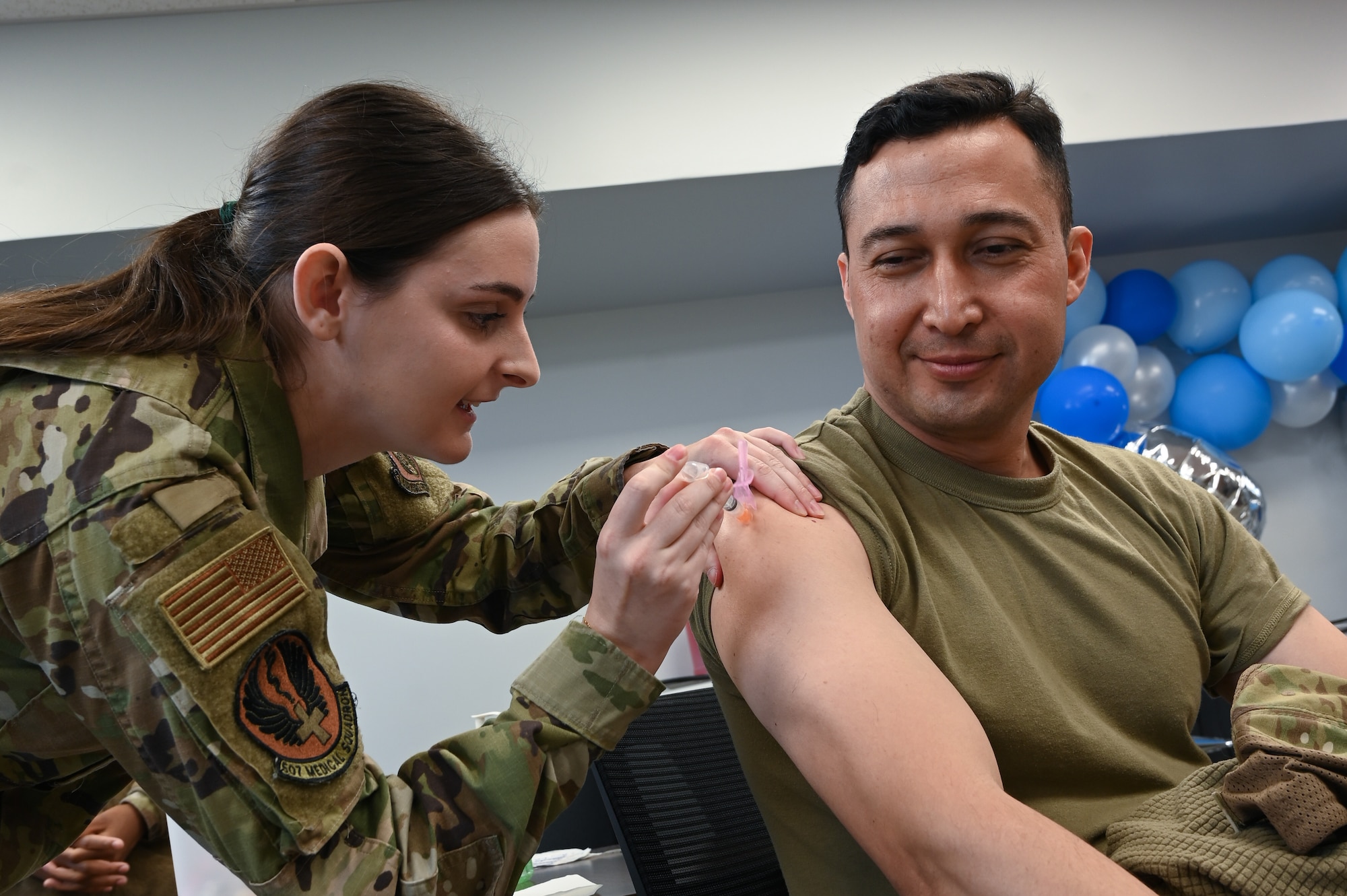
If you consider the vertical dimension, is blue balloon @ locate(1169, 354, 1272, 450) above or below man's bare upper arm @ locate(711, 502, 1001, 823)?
below

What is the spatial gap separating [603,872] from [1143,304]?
9.45ft

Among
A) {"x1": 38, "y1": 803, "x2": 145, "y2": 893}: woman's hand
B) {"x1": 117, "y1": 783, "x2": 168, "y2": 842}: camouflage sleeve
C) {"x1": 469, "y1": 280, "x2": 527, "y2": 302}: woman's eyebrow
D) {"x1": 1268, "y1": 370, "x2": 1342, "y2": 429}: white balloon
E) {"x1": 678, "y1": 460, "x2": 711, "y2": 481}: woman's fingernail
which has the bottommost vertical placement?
{"x1": 117, "y1": 783, "x2": 168, "y2": 842}: camouflage sleeve

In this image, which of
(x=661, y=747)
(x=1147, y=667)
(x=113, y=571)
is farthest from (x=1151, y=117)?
(x=113, y=571)

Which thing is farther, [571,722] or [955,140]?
[955,140]

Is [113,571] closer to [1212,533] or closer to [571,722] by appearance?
[571,722]

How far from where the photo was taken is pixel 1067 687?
3.85ft

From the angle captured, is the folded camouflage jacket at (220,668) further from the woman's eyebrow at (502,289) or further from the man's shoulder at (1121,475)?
the man's shoulder at (1121,475)

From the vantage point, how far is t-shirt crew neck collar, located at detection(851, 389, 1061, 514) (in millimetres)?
1293

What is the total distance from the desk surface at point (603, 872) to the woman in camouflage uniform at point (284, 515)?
2.99 ft

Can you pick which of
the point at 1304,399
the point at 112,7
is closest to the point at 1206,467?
the point at 1304,399

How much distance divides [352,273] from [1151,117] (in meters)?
2.73

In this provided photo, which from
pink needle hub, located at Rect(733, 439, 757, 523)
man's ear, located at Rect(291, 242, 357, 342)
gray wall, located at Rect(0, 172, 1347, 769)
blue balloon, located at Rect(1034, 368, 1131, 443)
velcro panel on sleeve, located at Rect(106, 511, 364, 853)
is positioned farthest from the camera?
gray wall, located at Rect(0, 172, 1347, 769)

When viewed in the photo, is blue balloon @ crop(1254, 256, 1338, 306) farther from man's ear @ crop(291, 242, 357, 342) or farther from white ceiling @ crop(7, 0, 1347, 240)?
man's ear @ crop(291, 242, 357, 342)

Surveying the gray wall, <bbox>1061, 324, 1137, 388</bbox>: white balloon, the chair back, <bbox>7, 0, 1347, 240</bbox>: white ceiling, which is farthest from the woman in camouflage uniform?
<bbox>1061, 324, 1137, 388</bbox>: white balloon
